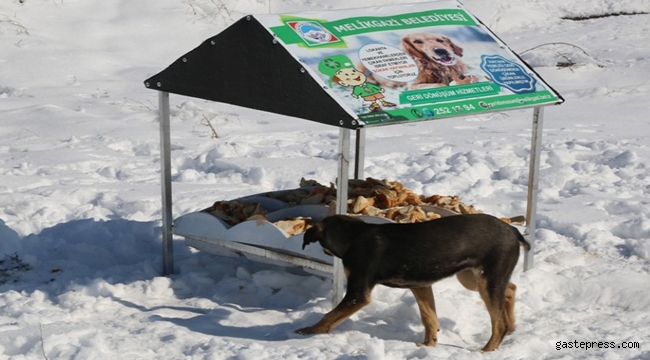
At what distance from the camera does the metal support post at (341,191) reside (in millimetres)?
5426

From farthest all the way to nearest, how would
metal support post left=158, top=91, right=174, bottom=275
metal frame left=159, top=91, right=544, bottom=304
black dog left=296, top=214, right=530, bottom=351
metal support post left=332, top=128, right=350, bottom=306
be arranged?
1. metal support post left=158, top=91, right=174, bottom=275
2. metal frame left=159, top=91, right=544, bottom=304
3. metal support post left=332, top=128, right=350, bottom=306
4. black dog left=296, top=214, right=530, bottom=351

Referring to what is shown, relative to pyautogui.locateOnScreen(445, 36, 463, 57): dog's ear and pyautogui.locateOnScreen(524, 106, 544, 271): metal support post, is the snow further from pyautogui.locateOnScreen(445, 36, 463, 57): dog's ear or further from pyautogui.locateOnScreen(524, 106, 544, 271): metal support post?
pyautogui.locateOnScreen(445, 36, 463, 57): dog's ear

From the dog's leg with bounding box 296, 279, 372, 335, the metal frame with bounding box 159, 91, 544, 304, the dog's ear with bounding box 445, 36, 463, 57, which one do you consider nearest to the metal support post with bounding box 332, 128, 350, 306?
the metal frame with bounding box 159, 91, 544, 304

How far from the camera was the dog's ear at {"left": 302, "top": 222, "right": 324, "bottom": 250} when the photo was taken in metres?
5.31

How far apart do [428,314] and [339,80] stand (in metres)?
1.21

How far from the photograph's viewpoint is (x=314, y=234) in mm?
5332

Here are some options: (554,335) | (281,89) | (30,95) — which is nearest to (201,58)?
(281,89)

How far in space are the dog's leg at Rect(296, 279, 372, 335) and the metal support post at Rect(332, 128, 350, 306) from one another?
1.02 ft

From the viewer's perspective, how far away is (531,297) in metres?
5.98

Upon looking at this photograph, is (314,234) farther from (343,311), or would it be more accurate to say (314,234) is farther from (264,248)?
(264,248)

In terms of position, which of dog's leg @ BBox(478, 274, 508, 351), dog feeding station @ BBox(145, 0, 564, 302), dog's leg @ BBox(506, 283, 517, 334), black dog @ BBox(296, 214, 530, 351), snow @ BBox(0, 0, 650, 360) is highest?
dog feeding station @ BBox(145, 0, 564, 302)

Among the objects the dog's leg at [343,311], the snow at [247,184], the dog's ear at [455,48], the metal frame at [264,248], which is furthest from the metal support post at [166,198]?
the dog's ear at [455,48]

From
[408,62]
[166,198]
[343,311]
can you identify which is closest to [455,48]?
[408,62]

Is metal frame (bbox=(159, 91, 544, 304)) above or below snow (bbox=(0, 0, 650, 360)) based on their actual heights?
above
